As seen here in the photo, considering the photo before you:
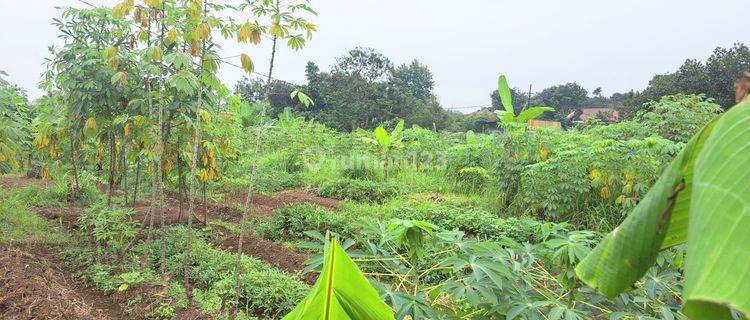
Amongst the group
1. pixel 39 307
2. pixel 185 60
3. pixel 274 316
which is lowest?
pixel 274 316

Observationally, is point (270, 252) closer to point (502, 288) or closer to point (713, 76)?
point (502, 288)

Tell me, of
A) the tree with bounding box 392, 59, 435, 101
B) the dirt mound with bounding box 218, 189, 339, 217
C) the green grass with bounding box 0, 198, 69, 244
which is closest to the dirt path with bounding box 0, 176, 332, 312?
the green grass with bounding box 0, 198, 69, 244

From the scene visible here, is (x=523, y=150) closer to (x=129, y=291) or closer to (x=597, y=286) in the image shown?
(x=129, y=291)

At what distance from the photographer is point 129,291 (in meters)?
3.37

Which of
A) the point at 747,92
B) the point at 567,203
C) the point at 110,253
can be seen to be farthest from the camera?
the point at 567,203

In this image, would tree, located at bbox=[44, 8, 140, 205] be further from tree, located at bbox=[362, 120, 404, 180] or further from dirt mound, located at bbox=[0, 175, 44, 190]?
tree, located at bbox=[362, 120, 404, 180]

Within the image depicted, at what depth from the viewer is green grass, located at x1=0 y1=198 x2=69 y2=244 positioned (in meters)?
4.62

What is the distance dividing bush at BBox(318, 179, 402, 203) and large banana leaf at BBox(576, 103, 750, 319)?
774cm

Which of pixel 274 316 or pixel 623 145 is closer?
pixel 274 316

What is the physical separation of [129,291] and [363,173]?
306 inches

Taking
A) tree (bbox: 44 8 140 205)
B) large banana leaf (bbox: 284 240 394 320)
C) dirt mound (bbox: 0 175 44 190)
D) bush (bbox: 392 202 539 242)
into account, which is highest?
tree (bbox: 44 8 140 205)

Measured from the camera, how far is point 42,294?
2973mm

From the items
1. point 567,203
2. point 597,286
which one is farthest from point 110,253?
point 567,203

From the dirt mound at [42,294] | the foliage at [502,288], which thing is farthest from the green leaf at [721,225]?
the dirt mound at [42,294]
